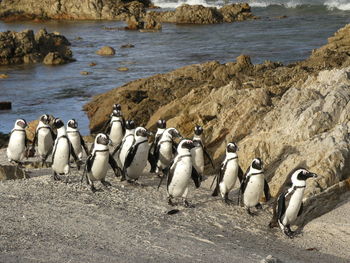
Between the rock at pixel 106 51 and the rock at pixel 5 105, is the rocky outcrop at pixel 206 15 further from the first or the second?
the rock at pixel 5 105

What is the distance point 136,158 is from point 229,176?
1.64 meters

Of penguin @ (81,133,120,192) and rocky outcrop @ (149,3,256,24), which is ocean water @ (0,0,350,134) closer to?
rocky outcrop @ (149,3,256,24)

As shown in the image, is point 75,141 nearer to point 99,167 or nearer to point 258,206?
point 99,167

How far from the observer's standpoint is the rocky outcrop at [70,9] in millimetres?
54094

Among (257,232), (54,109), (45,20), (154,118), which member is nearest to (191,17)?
(45,20)

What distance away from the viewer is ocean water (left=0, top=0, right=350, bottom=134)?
25.3 metres

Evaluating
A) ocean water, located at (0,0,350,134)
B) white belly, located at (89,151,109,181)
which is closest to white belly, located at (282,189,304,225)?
white belly, located at (89,151,109,181)

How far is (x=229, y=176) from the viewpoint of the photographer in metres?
10.6

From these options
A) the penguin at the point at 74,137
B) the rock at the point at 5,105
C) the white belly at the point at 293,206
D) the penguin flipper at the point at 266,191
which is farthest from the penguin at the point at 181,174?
the rock at the point at 5,105

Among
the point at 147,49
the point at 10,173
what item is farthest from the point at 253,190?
the point at 147,49

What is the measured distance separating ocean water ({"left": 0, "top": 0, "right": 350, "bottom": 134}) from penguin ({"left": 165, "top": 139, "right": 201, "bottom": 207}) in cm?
870

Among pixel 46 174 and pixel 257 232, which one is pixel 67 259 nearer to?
pixel 257 232

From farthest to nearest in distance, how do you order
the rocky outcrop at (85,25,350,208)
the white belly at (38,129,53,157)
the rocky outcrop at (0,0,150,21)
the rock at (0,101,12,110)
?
the rocky outcrop at (0,0,150,21) < the rock at (0,101,12,110) < the white belly at (38,129,53,157) < the rocky outcrop at (85,25,350,208)

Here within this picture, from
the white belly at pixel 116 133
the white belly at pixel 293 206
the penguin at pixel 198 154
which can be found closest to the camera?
the white belly at pixel 293 206
